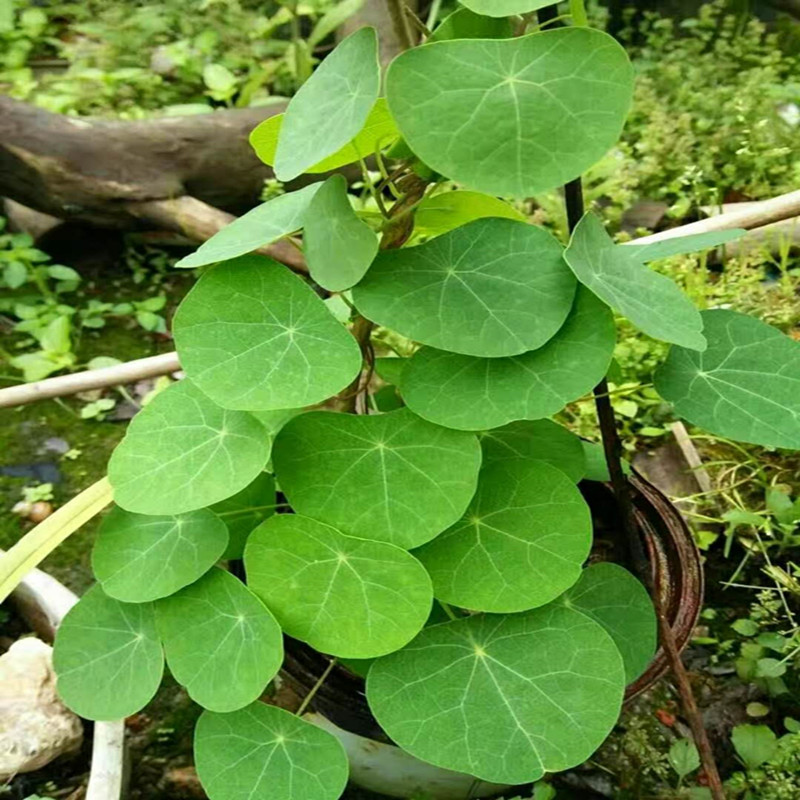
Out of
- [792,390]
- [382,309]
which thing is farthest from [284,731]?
[792,390]

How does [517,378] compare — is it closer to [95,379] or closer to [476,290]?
[476,290]

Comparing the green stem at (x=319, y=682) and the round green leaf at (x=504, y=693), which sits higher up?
the round green leaf at (x=504, y=693)

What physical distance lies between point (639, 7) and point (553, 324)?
8.94 feet

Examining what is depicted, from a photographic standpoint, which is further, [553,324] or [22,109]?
[22,109]

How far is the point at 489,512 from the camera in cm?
87

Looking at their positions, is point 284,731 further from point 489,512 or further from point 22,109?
point 22,109

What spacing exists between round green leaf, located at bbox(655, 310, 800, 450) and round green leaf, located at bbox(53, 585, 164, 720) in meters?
0.60

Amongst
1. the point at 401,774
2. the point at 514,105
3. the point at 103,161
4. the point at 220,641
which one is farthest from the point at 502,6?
the point at 103,161

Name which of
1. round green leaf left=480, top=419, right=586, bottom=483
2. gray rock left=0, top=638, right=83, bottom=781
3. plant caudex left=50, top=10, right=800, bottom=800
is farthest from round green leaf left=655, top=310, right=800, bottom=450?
gray rock left=0, top=638, right=83, bottom=781

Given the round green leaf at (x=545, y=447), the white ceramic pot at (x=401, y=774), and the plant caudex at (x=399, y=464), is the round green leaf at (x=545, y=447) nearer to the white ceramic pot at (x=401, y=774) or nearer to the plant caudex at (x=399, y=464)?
the plant caudex at (x=399, y=464)

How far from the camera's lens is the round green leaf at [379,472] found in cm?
81

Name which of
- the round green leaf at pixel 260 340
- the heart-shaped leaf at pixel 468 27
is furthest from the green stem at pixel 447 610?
the heart-shaped leaf at pixel 468 27

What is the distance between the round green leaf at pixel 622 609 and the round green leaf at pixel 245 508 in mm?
352

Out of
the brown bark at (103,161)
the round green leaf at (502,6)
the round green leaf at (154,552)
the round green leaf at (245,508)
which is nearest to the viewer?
the round green leaf at (502,6)
